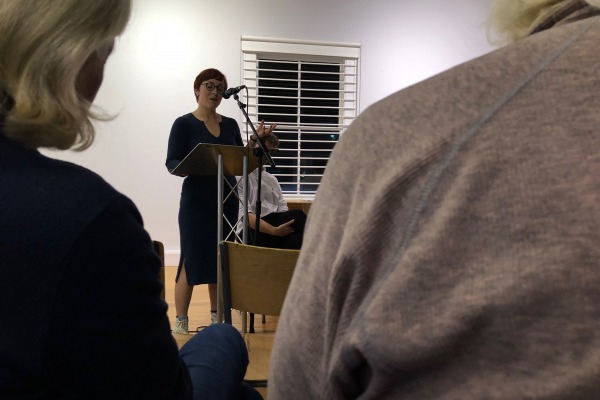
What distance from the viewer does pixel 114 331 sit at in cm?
59

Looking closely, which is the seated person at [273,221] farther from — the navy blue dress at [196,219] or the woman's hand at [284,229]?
the navy blue dress at [196,219]

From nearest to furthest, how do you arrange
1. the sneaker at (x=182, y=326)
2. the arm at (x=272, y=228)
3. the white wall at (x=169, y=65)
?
the sneaker at (x=182, y=326) → the arm at (x=272, y=228) → the white wall at (x=169, y=65)

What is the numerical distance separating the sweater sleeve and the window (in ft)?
15.2

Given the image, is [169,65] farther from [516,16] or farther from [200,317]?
[516,16]

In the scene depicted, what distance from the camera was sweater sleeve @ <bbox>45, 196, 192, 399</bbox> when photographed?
1.81 feet

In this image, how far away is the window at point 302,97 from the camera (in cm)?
524

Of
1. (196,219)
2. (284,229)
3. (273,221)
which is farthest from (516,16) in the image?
(273,221)

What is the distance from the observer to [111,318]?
0.58 metres

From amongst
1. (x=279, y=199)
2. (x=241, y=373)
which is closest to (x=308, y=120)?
(x=279, y=199)

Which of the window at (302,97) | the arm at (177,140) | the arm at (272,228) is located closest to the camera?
the arm at (177,140)

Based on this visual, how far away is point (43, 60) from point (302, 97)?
4.82 metres

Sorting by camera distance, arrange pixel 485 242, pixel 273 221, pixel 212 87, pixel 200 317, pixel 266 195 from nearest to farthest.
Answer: pixel 485 242 → pixel 212 87 → pixel 200 317 → pixel 273 221 → pixel 266 195

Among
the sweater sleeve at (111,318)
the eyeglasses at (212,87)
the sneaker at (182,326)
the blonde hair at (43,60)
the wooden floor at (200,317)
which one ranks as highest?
the eyeglasses at (212,87)

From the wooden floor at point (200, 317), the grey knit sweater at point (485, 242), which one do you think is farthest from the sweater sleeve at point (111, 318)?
the wooden floor at point (200, 317)
